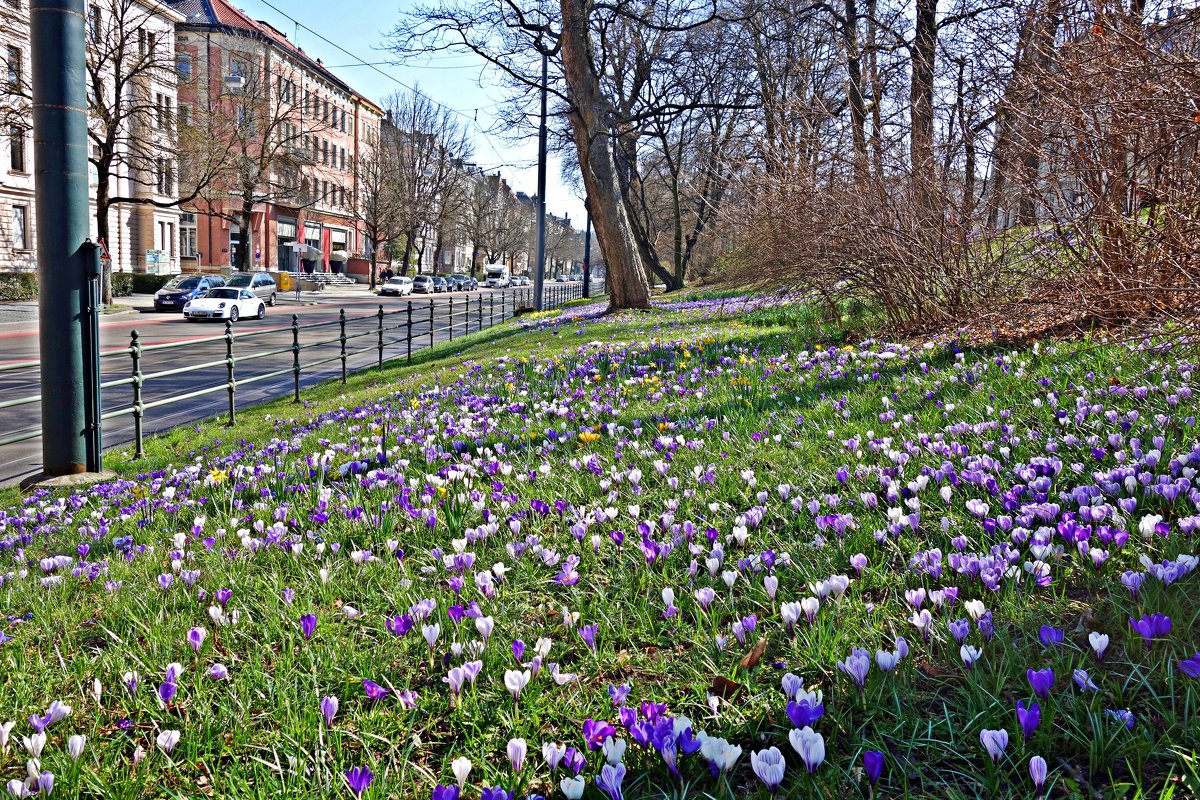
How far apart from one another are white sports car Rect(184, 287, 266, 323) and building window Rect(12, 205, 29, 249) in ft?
50.3

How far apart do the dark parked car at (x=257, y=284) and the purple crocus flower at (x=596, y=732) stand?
126 ft

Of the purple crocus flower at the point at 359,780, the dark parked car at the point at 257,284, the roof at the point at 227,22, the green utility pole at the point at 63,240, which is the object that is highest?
the roof at the point at 227,22

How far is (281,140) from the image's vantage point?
52.7m

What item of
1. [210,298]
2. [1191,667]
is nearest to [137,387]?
[1191,667]

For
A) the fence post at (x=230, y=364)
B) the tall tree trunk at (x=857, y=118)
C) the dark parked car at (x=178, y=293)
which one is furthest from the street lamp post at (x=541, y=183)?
the fence post at (x=230, y=364)

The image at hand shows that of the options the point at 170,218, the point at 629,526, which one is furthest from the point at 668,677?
the point at 170,218

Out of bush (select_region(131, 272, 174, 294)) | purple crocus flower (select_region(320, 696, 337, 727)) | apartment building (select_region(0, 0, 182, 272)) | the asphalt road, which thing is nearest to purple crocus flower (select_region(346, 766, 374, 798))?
purple crocus flower (select_region(320, 696, 337, 727))

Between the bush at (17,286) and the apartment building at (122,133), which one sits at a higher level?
the apartment building at (122,133)

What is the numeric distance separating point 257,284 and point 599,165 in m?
25.6

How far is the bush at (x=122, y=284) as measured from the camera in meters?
40.5

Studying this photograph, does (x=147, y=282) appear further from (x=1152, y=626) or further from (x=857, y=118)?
(x=1152, y=626)

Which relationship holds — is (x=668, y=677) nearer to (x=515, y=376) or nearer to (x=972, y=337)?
(x=972, y=337)

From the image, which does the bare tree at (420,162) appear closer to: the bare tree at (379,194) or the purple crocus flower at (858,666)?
the bare tree at (379,194)

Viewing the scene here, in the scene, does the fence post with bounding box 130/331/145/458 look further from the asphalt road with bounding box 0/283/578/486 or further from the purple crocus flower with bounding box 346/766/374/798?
the purple crocus flower with bounding box 346/766/374/798
